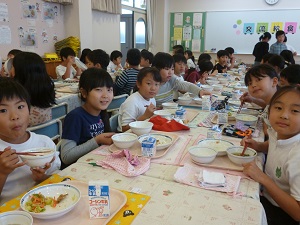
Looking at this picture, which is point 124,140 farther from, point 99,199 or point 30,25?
point 30,25

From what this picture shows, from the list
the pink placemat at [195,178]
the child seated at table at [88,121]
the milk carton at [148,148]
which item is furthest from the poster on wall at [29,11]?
the pink placemat at [195,178]

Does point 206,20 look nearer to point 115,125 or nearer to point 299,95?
point 115,125

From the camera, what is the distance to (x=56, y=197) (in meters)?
1.01

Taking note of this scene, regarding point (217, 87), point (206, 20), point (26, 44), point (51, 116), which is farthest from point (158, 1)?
point (51, 116)

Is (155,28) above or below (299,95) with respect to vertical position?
above

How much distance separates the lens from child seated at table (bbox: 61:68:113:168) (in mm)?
1604

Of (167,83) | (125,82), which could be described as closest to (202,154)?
(167,83)

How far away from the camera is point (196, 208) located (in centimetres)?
99

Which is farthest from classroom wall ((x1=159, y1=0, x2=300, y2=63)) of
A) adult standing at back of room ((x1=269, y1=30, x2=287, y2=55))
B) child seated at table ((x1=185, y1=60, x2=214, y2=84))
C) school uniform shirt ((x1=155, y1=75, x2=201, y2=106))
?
school uniform shirt ((x1=155, y1=75, x2=201, y2=106))

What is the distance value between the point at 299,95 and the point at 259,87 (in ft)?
3.08

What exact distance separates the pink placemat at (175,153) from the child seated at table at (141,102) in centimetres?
50

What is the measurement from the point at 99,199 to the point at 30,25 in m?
4.86

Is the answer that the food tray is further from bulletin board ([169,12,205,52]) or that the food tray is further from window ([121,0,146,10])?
bulletin board ([169,12,205,52])

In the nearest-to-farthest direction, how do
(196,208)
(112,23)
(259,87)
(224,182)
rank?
(196,208) < (224,182) < (259,87) < (112,23)
